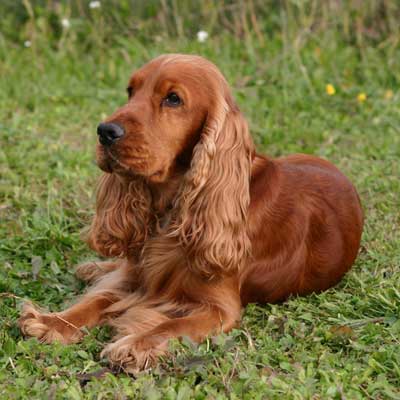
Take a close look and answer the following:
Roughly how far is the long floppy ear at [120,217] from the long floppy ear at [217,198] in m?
0.23

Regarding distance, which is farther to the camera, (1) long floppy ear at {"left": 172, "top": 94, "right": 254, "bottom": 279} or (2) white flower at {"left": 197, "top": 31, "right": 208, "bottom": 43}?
Result: (2) white flower at {"left": 197, "top": 31, "right": 208, "bottom": 43}

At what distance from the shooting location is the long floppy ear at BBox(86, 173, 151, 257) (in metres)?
3.59

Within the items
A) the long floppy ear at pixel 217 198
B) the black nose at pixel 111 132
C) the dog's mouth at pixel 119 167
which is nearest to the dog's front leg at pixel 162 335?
the long floppy ear at pixel 217 198

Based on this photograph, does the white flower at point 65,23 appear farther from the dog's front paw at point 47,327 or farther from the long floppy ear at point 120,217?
the dog's front paw at point 47,327

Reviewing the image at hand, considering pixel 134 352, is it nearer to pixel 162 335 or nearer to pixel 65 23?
pixel 162 335

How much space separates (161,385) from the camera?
2.94m

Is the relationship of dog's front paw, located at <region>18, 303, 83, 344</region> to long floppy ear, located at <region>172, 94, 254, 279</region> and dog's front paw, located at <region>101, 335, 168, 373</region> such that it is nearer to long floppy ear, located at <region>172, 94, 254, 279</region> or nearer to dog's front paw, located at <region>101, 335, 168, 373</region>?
dog's front paw, located at <region>101, 335, 168, 373</region>

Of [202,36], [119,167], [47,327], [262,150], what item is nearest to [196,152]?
[119,167]

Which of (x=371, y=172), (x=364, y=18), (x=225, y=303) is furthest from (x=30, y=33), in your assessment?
(x=225, y=303)

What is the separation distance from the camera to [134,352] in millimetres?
3111

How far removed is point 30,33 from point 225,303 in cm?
425

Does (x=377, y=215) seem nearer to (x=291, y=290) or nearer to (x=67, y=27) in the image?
(x=291, y=290)

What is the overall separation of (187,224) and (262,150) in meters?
2.28

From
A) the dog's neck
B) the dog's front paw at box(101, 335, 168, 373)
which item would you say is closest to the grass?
the dog's front paw at box(101, 335, 168, 373)
